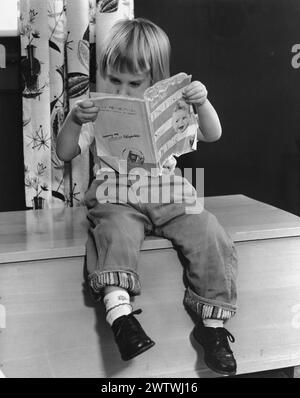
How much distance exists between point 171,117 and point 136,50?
15 centimetres

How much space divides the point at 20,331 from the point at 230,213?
0.56m

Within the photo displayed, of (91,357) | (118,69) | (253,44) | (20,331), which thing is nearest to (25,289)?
(20,331)

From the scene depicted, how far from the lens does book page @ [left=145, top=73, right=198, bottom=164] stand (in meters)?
1.19

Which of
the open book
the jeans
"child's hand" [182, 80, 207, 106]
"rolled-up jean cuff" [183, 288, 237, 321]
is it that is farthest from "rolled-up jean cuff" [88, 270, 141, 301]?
"child's hand" [182, 80, 207, 106]

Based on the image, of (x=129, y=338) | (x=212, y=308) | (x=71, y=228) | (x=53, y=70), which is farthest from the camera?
(x=53, y=70)

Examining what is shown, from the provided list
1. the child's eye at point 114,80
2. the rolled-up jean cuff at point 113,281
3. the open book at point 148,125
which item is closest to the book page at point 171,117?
the open book at point 148,125

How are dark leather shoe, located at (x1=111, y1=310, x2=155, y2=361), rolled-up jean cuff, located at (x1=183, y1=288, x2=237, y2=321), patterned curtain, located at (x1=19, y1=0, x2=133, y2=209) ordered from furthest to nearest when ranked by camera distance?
patterned curtain, located at (x1=19, y1=0, x2=133, y2=209) < rolled-up jean cuff, located at (x1=183, y1=288, x2=237, y2=321) < dark leather shoe, located at (x1=111, y1=310, x2=155, y2=361)

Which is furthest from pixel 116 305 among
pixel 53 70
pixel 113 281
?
pixel 53 70

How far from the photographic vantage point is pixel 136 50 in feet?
4.03

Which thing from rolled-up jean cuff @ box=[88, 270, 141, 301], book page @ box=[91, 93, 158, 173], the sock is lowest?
the sock

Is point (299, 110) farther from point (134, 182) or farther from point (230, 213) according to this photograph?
point (134, 182)

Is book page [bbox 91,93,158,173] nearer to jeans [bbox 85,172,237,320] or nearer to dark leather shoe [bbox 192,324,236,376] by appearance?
jeans [bbox 85,172,237,320]

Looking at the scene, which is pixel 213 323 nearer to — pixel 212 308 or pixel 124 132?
pixel 212 308

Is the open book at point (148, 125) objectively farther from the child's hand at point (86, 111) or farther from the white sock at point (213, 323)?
the white sock at point (213, 323)
